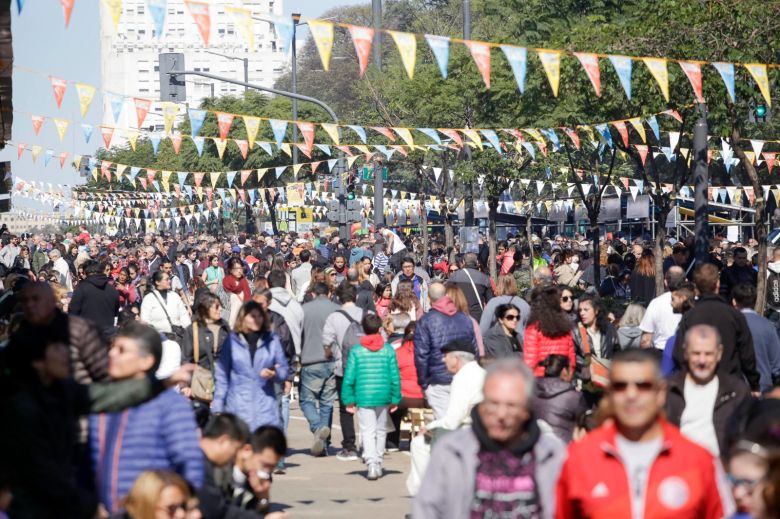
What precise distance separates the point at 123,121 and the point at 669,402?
160481mm

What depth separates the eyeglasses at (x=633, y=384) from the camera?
518cm

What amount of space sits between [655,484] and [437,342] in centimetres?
697

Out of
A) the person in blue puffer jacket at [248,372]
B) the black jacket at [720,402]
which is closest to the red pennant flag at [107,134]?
the person in blue puffer jacket at [248,372]

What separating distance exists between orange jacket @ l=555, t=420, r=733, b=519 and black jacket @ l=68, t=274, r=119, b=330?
35.4ft

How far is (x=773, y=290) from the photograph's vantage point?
63.0 ft

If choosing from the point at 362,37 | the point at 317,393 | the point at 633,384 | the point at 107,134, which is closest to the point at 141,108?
the point at 107,134

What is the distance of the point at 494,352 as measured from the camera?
12.5m

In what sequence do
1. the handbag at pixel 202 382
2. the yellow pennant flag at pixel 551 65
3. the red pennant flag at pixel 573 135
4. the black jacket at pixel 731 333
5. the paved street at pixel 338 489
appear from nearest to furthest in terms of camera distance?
the black jacket at pixel 731 333, the paved street at pixel 338 489, the handbag at pixel 202 382, the yellow pennant flag at pixel 551 65, the red pennant flag at pixel 573 135

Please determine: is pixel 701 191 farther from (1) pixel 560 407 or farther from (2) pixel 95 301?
(1) pixel 560 407

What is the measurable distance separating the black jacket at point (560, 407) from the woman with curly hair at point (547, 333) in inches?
77.2

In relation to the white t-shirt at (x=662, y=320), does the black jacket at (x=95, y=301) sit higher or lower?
higher

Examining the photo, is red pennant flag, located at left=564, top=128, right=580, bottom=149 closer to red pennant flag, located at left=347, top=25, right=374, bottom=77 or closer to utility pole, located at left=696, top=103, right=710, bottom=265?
utility pole, located at left=696, top=103, right=710, bottom=265

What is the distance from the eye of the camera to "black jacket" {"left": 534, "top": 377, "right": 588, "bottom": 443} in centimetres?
893

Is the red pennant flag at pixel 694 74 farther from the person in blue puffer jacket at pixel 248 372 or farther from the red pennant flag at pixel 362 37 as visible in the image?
the person in blue puffer jacket at pixel 248 372
